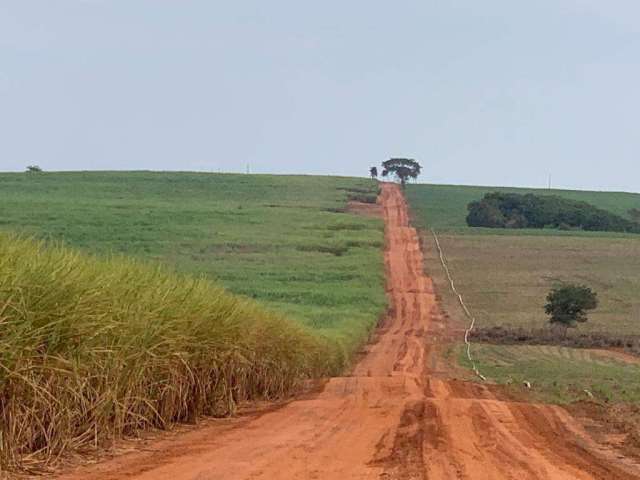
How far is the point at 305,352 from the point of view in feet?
73.9

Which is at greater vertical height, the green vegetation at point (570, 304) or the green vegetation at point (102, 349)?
the green vegetation at point (102, 349)

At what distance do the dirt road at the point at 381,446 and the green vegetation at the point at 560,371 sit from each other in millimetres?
5307

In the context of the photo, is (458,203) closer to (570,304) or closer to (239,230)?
(239,230)

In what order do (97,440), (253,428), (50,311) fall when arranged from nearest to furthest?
(50,311) < (97,440) < (253,428)

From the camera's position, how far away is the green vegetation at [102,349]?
29.6 feet

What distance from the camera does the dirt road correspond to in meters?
9.59

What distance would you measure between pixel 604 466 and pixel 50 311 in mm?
6109

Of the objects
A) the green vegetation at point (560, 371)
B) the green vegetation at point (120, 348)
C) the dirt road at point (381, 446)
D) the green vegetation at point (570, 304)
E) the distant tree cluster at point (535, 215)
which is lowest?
the green vegetation at point (560, 371)

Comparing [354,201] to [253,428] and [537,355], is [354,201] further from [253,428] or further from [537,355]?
[253,428]

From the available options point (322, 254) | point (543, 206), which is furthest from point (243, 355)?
point (543, 206)

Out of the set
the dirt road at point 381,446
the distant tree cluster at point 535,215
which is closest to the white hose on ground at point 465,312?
the distant tree cluster at point 535,215

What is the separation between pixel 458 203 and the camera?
103 meters

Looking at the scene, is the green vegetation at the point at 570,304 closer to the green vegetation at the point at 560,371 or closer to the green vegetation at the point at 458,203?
the green vegetation at the point at 560,371

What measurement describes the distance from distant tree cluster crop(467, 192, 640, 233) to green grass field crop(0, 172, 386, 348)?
473 inches
